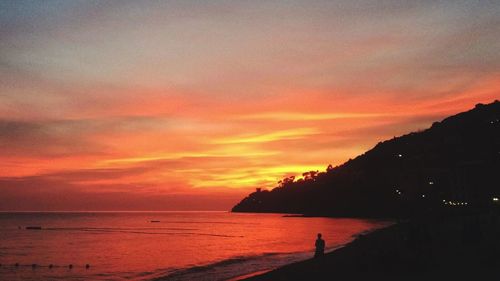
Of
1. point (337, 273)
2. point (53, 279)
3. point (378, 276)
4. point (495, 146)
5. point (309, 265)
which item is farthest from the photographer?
point (495, 146)

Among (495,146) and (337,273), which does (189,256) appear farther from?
(495,146)

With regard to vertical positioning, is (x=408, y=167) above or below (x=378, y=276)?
above

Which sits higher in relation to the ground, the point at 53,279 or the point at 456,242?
the point at 456,242

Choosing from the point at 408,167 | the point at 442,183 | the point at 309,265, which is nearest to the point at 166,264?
the point at 309,265

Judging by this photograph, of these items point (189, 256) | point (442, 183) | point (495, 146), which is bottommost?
point (189, 256)

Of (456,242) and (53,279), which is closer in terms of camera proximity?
(456,242)

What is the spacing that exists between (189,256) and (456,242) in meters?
34.4

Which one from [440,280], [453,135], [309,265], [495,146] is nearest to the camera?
[440,280]

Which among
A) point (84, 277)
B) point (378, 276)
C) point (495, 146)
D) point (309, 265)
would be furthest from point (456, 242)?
point (495, 146)

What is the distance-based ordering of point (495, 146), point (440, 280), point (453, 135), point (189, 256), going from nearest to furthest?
point (440, 280) → point (189, 256) → point (495, 146) → point (453, 135)

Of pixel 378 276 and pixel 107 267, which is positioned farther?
pixel 107 267

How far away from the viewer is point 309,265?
27469mm

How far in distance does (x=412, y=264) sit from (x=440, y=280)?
3.67 metres

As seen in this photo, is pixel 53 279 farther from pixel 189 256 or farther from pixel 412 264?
pixel 412 264
